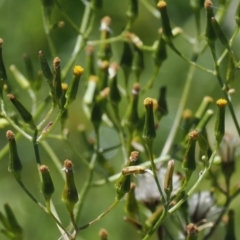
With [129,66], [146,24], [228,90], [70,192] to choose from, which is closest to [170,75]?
[146,24]

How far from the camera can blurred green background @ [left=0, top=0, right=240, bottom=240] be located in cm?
256

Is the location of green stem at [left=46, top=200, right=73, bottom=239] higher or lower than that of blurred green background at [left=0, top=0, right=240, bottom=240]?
higher

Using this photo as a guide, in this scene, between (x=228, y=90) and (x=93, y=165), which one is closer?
(x=228, y=90)

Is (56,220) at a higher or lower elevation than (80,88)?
higher

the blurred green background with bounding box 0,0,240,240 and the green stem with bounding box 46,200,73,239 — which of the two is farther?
the blurred green background with bounding box 0,0,240,240

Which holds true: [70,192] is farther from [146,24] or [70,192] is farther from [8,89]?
[146,24]

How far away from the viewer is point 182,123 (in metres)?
1.67

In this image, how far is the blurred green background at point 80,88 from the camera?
256 cm

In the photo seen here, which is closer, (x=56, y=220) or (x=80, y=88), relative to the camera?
(x=56, y=220)

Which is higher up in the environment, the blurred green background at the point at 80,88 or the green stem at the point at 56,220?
the green stem at the point at 56,220

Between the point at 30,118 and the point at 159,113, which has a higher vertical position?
the point at 30,118

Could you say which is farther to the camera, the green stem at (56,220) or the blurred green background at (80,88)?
the blurred green background at (80,88)

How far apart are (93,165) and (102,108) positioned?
120 millimetres

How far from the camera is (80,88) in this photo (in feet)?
9.71
